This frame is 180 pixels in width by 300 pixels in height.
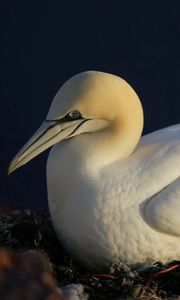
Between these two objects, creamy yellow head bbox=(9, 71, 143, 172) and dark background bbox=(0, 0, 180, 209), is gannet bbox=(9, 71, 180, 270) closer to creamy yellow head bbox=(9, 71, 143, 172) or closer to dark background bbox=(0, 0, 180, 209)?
creamy yellow head bbox=(9, 71, 143, 172)

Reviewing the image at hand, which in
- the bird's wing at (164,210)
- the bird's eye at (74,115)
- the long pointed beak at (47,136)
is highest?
the bird's eye at (74,115)

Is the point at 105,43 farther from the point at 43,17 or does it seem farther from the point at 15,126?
the point at 15,126

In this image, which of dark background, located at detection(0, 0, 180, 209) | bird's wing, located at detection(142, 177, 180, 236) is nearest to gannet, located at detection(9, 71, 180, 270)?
bird's wing, located at detection(142, 177, 180, 236)

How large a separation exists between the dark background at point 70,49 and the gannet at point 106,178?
1520 millimetres

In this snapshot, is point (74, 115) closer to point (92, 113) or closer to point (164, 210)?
point (92, 113)

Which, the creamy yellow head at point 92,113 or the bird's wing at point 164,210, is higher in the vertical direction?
the creamy yellow head at point 92,113

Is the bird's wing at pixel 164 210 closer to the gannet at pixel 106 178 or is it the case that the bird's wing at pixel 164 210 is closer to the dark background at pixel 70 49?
the gannet at pixel 106 178

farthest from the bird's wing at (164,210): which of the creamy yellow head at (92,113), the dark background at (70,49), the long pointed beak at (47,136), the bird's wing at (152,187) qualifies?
the dark background at (70,49)

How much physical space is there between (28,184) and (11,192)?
95 mm

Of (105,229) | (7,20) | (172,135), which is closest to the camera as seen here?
(105,229)

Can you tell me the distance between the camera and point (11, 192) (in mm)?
Result: 4652

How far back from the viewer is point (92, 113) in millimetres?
3002

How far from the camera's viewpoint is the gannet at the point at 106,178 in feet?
9.71

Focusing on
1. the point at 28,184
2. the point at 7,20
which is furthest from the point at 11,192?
the point at 7,20
